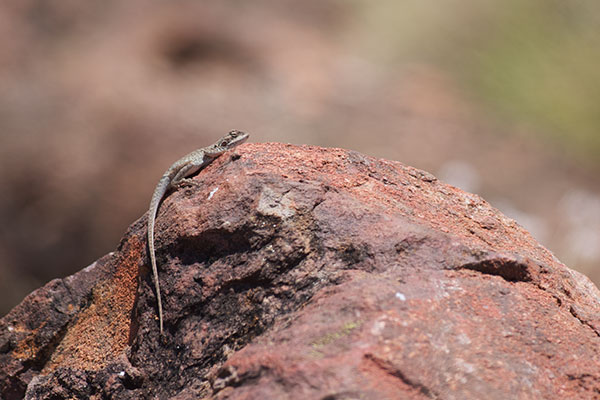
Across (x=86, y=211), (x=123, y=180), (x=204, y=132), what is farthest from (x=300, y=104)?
(x=86, y=211)

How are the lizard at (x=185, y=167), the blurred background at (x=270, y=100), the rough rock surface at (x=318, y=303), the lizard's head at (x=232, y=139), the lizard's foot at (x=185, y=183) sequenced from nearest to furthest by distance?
the rough rock surface at (x=318, y=303)
the lizard's foot at (x=185, y=183)
the lizard at (x=185, y=167)
the lizard's head at (x=232, y=139)
the blurred background at (x=270, y=100)

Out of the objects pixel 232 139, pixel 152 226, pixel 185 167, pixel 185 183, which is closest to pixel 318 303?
pixel 152 226

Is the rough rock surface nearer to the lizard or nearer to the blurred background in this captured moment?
the lizard

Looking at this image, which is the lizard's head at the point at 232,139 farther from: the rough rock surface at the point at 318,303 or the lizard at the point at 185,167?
the rough rock surface at the point at 318,303

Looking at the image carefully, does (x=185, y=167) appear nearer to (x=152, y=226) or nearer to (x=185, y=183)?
(x=185, y=183)

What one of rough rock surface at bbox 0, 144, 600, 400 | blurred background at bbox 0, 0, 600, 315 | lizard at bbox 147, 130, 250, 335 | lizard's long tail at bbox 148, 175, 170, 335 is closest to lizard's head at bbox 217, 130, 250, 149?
lizard at bbox 147, 130, 250, 335

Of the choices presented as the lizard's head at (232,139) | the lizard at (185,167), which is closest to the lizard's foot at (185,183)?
the lizard at (185,167)
